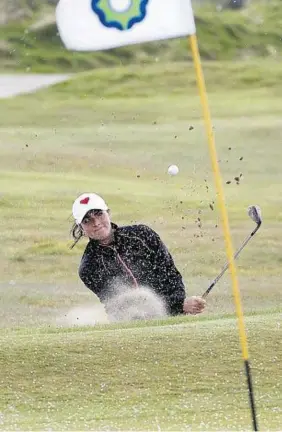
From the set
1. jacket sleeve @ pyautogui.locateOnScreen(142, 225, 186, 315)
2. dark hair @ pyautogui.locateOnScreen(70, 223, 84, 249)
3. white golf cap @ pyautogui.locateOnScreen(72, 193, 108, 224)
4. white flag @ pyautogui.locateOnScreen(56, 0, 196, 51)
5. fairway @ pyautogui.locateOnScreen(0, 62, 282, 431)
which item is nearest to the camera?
Answer: white flag @ pyautogui.locateOnScreen(56, 0, 196, 51)

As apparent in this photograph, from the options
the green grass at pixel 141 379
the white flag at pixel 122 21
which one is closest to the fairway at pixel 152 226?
the green grass at pixel 141 379

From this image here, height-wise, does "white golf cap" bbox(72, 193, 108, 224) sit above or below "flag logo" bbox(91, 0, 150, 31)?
below

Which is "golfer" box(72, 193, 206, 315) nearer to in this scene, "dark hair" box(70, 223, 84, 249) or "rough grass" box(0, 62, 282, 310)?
"dark hair" box(70, 223, 84, 249)

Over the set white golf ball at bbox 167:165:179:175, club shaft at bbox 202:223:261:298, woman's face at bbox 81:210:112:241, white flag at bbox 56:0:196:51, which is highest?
white flag at bbox 56:0:196:51

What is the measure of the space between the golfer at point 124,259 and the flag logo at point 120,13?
1.00 metres

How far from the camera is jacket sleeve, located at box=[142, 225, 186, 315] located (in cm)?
391

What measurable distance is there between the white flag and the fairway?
2.96 ft

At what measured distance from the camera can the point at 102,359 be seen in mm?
3551

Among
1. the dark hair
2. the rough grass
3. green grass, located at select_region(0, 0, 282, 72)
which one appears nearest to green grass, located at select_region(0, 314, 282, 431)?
the dark hair

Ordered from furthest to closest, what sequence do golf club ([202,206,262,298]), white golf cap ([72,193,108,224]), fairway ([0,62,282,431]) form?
golf club ([202,206,262,298]), white golf cap ([72,193,108,224]), fairway ([0,62,282,431])

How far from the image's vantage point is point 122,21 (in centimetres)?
287

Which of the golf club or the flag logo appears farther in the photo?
the golf club

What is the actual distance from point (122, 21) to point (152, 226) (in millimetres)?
1832

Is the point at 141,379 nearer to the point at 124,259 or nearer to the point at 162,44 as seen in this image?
the point at 124,259
